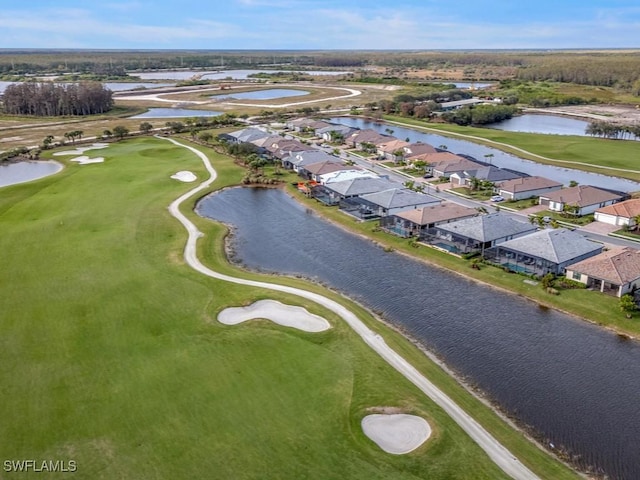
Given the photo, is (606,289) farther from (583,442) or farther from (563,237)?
(583,442)

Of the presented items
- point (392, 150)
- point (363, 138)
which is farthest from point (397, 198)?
point (363, 138)

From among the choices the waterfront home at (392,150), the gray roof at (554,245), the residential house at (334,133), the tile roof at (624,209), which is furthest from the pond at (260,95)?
the gray roof at (554,245)

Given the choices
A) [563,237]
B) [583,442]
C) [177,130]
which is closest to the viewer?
[583,442]

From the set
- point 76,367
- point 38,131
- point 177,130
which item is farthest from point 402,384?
point 38,131

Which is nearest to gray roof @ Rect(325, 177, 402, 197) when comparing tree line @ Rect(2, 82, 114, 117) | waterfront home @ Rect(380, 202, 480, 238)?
waterfront home @ Rect(380, 202, 480, 238)

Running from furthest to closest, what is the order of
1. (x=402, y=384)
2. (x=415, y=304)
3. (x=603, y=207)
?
(x=603, y=207) → (x=415, y=304) → (x=402, y=384)

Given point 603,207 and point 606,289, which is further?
point 603,207

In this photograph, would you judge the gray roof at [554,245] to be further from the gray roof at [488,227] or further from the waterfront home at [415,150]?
the waterfront home at [415,150]
